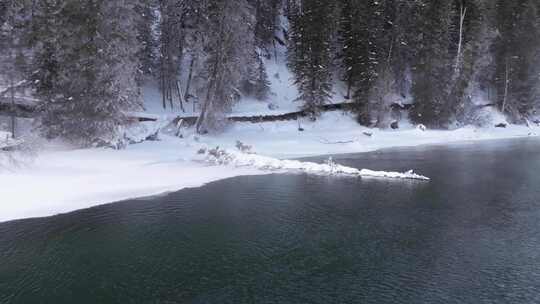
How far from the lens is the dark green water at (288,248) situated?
11.4 metres

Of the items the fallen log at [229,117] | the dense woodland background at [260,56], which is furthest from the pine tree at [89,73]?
the fallen log at [229,117]

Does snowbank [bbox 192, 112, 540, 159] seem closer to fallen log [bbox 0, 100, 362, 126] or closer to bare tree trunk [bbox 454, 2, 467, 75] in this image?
fallen log [bbox 0, 100, 362, 126]

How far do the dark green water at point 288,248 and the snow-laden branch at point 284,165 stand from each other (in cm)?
286

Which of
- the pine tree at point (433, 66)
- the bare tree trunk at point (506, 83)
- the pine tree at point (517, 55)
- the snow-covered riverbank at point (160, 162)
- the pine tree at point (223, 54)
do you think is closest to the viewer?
the snow-covered riverbank at point (160, 162)

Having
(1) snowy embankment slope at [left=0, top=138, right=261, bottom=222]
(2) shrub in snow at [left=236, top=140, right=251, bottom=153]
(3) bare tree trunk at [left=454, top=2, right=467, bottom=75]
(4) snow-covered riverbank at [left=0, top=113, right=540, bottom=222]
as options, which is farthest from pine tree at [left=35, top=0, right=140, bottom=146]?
(3) bare tree trunk at [left=454, top=2, right=467, bottom=75]

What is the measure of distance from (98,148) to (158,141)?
6138 mm

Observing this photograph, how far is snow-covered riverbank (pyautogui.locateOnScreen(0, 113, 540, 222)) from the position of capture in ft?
65.8

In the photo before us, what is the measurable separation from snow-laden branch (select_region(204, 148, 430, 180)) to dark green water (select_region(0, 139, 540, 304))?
9.37 ft

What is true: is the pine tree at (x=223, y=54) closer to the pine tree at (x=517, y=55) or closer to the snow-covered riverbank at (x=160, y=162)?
the snow-covered riverbank at (x=160, y=162)

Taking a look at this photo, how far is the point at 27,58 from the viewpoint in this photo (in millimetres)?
33812

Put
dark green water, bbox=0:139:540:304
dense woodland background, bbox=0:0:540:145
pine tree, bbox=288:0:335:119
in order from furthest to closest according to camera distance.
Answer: pine tree, bbox=288:0:335:119, dense woodland background, bbox=0:0:540:145, dark green water, bbox=0:139:540:304

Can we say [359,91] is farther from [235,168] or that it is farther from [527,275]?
[527,275]

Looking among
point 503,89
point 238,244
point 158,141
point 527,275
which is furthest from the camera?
point 503,89

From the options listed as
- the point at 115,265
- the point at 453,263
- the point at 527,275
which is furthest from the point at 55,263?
the point at 527,275
